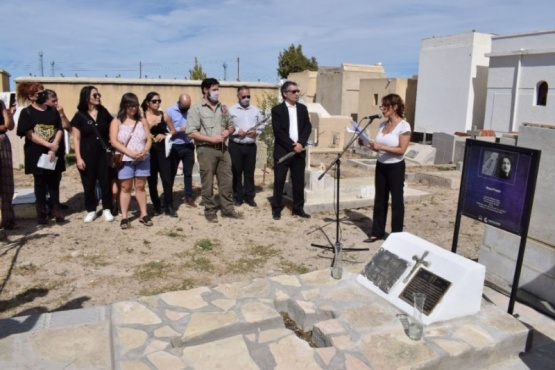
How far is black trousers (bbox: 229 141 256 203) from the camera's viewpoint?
7.04 meters

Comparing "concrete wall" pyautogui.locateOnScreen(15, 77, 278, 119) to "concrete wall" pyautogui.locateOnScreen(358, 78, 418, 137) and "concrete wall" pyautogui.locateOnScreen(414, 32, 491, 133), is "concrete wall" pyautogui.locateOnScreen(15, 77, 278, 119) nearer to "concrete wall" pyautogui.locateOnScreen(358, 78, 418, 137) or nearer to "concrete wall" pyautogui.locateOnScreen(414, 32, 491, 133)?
"concrete wall" pyautogui.locateOnScreen(358, 78, 418, 137)

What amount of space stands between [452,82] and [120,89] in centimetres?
1513

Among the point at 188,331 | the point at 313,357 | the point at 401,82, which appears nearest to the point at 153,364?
the point at 188,331

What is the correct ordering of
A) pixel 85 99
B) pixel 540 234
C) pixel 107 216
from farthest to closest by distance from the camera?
pixel 107 216 → pixel 85 99 → pixel 540 234

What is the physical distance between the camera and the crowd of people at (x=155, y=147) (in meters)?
5.60

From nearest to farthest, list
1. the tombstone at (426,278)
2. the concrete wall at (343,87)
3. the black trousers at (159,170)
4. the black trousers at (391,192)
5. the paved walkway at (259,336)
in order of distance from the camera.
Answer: the paved walkway at (259,336), the tombstone at (426,278), the black trousers at (391,192), the black trousers at (159,170), the concrete wall at (343,87)

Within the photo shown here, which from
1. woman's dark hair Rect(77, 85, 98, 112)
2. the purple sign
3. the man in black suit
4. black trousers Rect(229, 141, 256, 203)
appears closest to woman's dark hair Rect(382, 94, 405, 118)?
the purple sign

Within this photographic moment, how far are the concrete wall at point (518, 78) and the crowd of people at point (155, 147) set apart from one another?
46.9 ft

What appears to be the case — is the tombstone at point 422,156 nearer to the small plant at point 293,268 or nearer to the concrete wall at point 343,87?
the small plant at point 293,268

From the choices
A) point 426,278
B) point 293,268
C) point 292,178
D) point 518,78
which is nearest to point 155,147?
point 292,178

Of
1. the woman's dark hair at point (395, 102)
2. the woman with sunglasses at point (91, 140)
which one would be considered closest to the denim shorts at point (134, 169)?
the woman with sunglasses at point (91, 140)

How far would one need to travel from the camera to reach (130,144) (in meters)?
5.91

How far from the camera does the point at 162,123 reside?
6.52 metres

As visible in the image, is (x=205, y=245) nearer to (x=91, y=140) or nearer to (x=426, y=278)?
(x=91, y=140)
